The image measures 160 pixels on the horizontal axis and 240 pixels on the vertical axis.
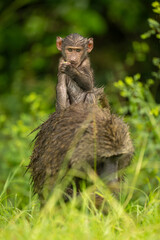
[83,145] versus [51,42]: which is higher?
[51,42]

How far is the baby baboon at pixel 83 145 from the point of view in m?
4.58

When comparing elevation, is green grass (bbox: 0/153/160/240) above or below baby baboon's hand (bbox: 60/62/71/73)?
below

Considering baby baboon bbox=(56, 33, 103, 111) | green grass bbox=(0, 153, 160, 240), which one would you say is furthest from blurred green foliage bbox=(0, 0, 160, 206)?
green grass bbox=(0, 153, 160, 240)

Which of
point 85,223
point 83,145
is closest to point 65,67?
point 83,145

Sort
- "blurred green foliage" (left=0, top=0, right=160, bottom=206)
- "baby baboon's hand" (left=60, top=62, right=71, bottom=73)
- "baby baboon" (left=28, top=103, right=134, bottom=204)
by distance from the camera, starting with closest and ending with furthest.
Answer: "baby baboon" (left=28, top=103, right=134, bottom=204) → "baby baboon's hand" (left=60, top=62, right=71, bottom=73) → "blurred green foliage" (left=0, top=0, right=160, bottom=206)

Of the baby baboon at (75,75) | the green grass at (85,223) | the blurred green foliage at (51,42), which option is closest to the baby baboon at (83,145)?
the green grass at (85,223)

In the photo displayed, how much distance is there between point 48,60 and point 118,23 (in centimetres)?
190

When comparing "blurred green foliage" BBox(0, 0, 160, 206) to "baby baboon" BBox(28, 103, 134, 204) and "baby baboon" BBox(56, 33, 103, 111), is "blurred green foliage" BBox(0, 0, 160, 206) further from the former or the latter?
"baby baboon" BBox(28, 103, 134, 204)

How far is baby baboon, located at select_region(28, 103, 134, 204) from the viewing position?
15.0ft

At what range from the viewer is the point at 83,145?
15.0 ft

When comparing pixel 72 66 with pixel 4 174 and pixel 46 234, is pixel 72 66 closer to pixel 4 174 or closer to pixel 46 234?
pixel 46 234

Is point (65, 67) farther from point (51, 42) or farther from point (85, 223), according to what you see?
point (51, 42)

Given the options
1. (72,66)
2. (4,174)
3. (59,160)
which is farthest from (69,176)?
(4,174)

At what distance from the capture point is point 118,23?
1267cm
